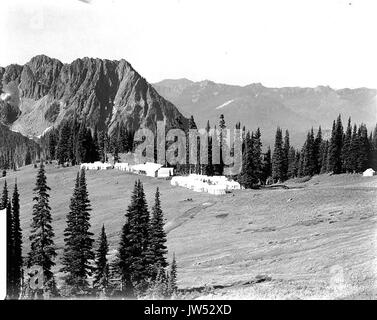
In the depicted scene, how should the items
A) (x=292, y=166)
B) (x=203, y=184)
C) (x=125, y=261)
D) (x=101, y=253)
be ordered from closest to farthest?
(x=125, y=261)
(x=101, y=253)
(x=203, y=184)
(x=292, y=166)


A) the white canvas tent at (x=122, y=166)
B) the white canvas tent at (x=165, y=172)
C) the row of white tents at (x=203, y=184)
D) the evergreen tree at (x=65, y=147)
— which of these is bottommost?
the row of white tents at (x=203, y=184)

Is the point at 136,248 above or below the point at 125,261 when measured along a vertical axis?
above

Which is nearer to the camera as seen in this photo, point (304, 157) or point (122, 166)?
point (122, 166)

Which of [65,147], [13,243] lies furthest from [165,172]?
[13,243]

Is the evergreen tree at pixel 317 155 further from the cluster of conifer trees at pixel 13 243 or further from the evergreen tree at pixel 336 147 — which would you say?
the cluster of conifer trees at pixel 13 243

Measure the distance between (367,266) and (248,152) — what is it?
5445cm

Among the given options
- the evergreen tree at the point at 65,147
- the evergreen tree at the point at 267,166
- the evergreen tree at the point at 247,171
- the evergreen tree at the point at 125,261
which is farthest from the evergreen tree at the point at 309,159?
the evergreen tree at the point at 125,261

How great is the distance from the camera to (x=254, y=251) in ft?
102

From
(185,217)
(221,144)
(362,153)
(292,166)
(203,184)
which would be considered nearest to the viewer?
(185,217)

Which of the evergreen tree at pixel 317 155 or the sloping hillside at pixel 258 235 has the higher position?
the evergreen tree at pixel 317 155

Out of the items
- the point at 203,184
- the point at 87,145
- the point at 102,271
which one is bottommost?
the point at 102,271

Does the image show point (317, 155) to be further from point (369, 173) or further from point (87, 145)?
point (87, 145)
